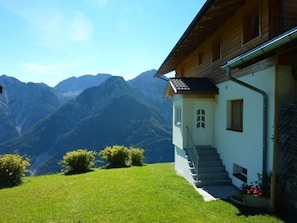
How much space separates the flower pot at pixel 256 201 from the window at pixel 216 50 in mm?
6111

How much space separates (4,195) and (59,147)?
89.1 meters

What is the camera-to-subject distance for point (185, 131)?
10.8 metres

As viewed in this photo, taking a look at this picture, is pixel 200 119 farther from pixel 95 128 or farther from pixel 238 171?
pixel 95 128

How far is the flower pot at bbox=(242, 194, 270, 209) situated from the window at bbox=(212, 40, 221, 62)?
6111 millimetres

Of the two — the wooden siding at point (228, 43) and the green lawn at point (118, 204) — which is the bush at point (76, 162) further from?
the wooden siding at point (228, 43)

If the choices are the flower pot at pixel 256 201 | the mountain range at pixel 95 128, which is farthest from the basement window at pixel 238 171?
the mountain range at pixel 95 128

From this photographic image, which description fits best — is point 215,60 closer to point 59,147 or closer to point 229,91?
point 229,91

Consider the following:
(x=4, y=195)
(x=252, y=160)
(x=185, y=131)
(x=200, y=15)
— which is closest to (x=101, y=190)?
(x=4, y=195)

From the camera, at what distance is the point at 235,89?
870cm

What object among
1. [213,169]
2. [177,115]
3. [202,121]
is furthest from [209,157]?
[177,115]

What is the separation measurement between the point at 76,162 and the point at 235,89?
31.0 ft

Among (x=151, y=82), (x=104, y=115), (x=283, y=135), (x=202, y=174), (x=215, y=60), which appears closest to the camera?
(x=283, y=135)

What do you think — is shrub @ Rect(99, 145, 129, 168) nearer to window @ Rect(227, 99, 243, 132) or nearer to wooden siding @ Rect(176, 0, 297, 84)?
wooden siding @ Rect(176, 0, 297, 84)

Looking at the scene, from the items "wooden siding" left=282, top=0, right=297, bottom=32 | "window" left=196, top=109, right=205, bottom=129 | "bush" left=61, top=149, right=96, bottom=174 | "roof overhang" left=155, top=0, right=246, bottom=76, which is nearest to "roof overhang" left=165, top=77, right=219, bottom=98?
"window" left=196, top=109, right=205, bottom=129
